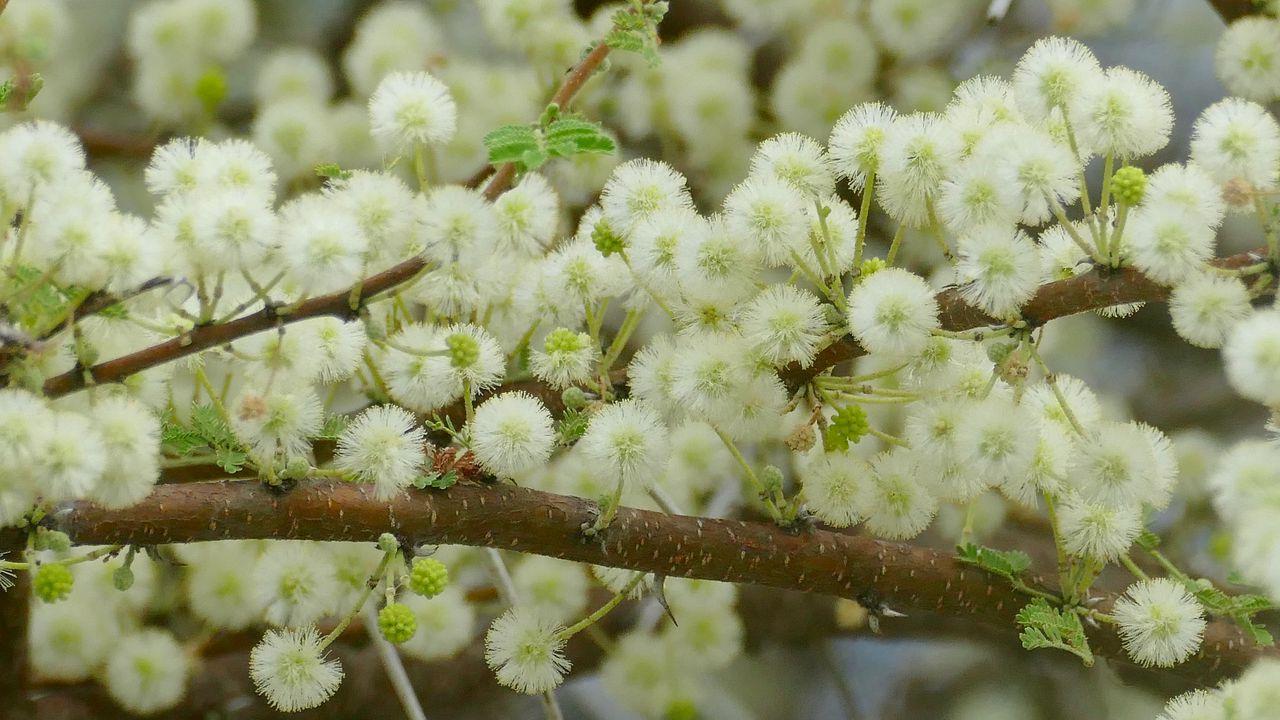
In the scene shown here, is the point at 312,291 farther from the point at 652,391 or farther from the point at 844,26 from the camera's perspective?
the point at 844,26

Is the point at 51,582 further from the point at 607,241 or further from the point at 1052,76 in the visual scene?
the point at 1052,76

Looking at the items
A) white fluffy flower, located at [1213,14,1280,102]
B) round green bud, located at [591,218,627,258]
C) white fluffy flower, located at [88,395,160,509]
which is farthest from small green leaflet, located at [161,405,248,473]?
white fluffy flower, located at [1213,14,1280,102]

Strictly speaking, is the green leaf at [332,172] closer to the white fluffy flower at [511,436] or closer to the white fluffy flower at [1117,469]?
the white fluffy flower at [511,436]

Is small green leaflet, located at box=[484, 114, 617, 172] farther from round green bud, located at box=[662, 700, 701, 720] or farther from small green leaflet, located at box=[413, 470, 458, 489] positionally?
round green bud, located at box=[662, 700, 701, 720]

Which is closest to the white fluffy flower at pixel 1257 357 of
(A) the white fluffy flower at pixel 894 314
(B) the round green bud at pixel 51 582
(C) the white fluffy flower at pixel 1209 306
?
(C) the white fluffy flower at pixel 1209 306

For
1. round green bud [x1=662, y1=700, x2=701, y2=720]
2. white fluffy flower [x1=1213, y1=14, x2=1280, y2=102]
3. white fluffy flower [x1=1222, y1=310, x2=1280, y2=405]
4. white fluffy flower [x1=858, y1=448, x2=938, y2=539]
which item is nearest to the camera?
white fluffy flower [x1=1222, y1=310, x2=1280, y2=405]

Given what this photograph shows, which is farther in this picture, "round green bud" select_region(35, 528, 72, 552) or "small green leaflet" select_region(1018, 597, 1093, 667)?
"small green leaflet" select_region(1018, 597, 1093, 667)

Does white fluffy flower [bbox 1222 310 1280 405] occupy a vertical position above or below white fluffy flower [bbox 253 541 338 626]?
above
